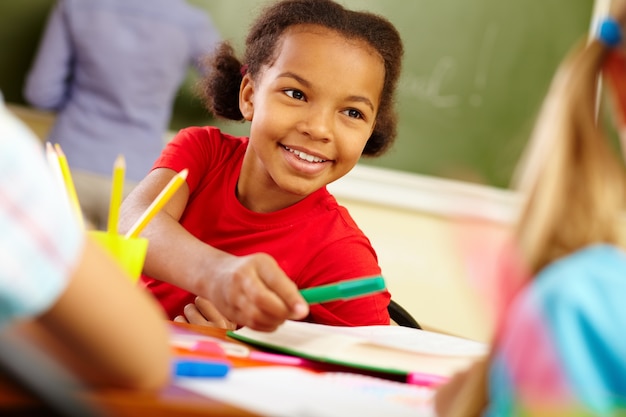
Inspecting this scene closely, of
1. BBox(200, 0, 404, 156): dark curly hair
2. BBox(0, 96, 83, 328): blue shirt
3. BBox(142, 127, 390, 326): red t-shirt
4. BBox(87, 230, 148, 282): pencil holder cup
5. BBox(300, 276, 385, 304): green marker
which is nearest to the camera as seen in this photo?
BBox(0, 96, 83, 328): blue shirt

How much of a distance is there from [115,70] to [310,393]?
2.32m

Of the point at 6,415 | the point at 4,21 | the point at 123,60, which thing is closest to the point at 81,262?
the point at 6,415

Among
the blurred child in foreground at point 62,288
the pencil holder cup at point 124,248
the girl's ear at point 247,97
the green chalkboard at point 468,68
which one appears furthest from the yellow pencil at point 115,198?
the green chalkboard at point 468,68

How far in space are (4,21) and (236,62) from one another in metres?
1.60

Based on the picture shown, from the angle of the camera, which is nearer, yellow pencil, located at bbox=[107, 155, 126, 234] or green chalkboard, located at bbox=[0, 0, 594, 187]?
yellow pencil, located at bbox=[107, 155, 126, 234]

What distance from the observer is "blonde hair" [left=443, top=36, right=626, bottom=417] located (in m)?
0.51

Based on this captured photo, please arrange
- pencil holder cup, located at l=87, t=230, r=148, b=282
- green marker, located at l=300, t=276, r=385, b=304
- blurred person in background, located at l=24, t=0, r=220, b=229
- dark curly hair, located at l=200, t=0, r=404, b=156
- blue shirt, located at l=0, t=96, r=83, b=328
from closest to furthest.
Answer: blue shirt, located at l=0, t=96, r=83, b=328 → green marker, located at l=300, t=276, r=385, b=304 → pencil holder cup, located at l=87, t=230, r=148, b=282 → dark curly hair, located at l=200, t=0, r=404, b=156 → blurred person in background, located at l=24, t=0, r=220, b=229

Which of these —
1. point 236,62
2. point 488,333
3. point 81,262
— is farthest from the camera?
point 236,62

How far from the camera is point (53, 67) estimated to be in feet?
9.27

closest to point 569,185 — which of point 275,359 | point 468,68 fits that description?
point 275,359

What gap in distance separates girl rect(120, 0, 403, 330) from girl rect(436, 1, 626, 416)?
2.22 ft

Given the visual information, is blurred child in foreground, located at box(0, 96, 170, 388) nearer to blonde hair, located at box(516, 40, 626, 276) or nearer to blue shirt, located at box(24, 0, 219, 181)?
blonde hair, located at box(516, 40, 626, 276)

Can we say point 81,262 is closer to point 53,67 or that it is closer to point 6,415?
point 6,415

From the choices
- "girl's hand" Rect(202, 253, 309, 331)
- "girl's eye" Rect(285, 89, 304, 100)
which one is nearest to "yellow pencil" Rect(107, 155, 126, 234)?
"girl's hand" Rect(202, 253, 309, 331)
